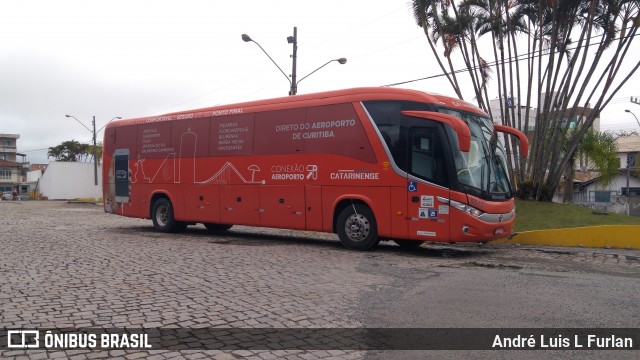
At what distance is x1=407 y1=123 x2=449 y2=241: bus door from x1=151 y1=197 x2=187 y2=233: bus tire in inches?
308

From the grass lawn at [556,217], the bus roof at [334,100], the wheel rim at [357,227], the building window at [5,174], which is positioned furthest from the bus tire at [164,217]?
the building window at [5,174]

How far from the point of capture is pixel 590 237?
1309 cm

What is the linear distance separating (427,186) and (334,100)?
290cm

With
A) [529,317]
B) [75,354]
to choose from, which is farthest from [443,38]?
[75,354]

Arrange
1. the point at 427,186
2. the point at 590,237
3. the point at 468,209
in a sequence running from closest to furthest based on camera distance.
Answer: the point at 468,209, the point at 427,186, the point at 590,237

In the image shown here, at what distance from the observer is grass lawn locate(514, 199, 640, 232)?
16.2 m

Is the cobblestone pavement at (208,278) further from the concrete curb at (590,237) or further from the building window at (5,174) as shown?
the building window at (5,174)

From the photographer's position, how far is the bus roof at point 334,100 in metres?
11.0

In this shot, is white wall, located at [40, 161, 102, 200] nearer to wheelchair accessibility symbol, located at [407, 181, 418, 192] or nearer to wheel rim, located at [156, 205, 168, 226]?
wheel rim, located at [156, 205, 168, 226]

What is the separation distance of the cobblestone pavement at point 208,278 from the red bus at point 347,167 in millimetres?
667

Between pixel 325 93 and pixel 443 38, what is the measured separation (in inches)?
423

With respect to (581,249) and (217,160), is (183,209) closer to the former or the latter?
(217,160)

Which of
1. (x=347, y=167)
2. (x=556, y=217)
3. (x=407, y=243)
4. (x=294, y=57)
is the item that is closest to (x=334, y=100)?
(x=347, y=167)

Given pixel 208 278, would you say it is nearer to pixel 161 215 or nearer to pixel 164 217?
pixel 164 217
